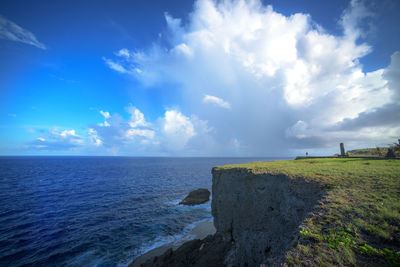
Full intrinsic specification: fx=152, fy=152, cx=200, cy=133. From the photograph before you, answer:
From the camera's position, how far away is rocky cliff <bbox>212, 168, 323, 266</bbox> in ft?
38.3

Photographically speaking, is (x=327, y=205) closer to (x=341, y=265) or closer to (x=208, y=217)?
(x=341, y=265)

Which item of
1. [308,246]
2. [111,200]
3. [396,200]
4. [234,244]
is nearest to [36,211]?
[111,200]

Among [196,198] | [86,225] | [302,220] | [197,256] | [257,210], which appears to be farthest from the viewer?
[196,198]

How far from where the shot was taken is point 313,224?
24.3 feet

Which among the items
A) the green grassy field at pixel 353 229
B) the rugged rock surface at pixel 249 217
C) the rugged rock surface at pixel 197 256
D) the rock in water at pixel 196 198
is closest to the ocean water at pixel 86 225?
the rock in water at pixel 196 198

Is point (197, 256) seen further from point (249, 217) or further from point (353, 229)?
point (353, 229)

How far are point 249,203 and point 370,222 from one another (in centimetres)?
1205

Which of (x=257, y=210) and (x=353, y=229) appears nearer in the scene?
(x=353, y=229)

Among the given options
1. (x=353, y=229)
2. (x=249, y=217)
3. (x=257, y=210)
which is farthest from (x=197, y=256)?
(x=353, y=229)

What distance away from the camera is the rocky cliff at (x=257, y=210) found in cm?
1168

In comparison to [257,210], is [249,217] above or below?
below

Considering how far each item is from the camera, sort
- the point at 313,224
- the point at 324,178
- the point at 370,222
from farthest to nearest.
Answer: the point at 324,178
the point at 313,224
the point at 370,222

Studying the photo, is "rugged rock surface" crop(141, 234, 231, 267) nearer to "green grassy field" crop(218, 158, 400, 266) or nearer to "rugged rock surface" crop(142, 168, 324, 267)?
"rugged rock surface" crop(142, 168, 324, 267)

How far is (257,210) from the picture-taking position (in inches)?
650
